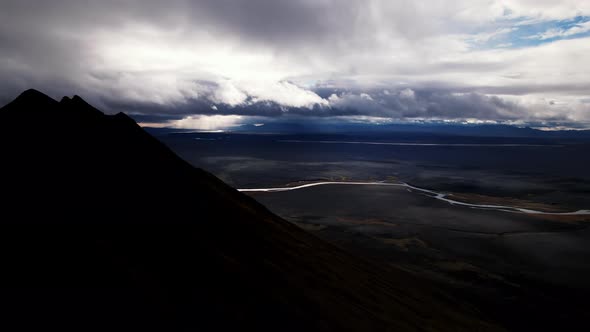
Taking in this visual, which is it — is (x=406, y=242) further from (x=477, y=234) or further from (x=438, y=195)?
(x=438, y=195)

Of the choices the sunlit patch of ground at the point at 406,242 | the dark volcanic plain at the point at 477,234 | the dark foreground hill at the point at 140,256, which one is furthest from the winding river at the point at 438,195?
the dark foreground hill at the point at 140,256

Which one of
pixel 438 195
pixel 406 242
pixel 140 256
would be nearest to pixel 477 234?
pixel 406 242

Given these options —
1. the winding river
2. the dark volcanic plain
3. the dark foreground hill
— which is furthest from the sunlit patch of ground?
the winding river

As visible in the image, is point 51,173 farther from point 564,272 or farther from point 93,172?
point 564,272

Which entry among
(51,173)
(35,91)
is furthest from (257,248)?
(35,91)

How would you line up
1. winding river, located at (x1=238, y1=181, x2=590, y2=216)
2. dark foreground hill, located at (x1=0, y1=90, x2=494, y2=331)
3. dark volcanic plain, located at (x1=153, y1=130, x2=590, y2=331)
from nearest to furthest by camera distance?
1. dark foreground hill, located at (x1=0, y1=90, x2=494, y2=331)
2. dark volcanic plain, located at (x1=153, y1=130, x2=590, y2=331)
3. winding river, located at (x1=238, y1=181, x2=590, y2=216)

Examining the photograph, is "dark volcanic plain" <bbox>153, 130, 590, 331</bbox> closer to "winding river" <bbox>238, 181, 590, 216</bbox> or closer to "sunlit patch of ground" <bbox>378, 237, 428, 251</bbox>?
"sunlit patch of ground" <bbox>378, 237, 428, 251</bbox>

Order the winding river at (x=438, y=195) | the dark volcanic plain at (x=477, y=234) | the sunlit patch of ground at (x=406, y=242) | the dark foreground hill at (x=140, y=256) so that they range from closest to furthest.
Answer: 1. the dark foreground hill at (x=140, y=256)
2. the dark volcanic plain at (x=477, y=234)
3. the sunlit patch of ground at (x=406, y=242)
4. the winding river at (x=438, y=195)

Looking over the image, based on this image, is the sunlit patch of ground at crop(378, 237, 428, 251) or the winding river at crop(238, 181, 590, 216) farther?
the winding river at crop(238, 181, 590, 216)

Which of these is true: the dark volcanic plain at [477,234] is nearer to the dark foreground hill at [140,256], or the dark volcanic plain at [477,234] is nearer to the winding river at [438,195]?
the winding river at [438,195]
